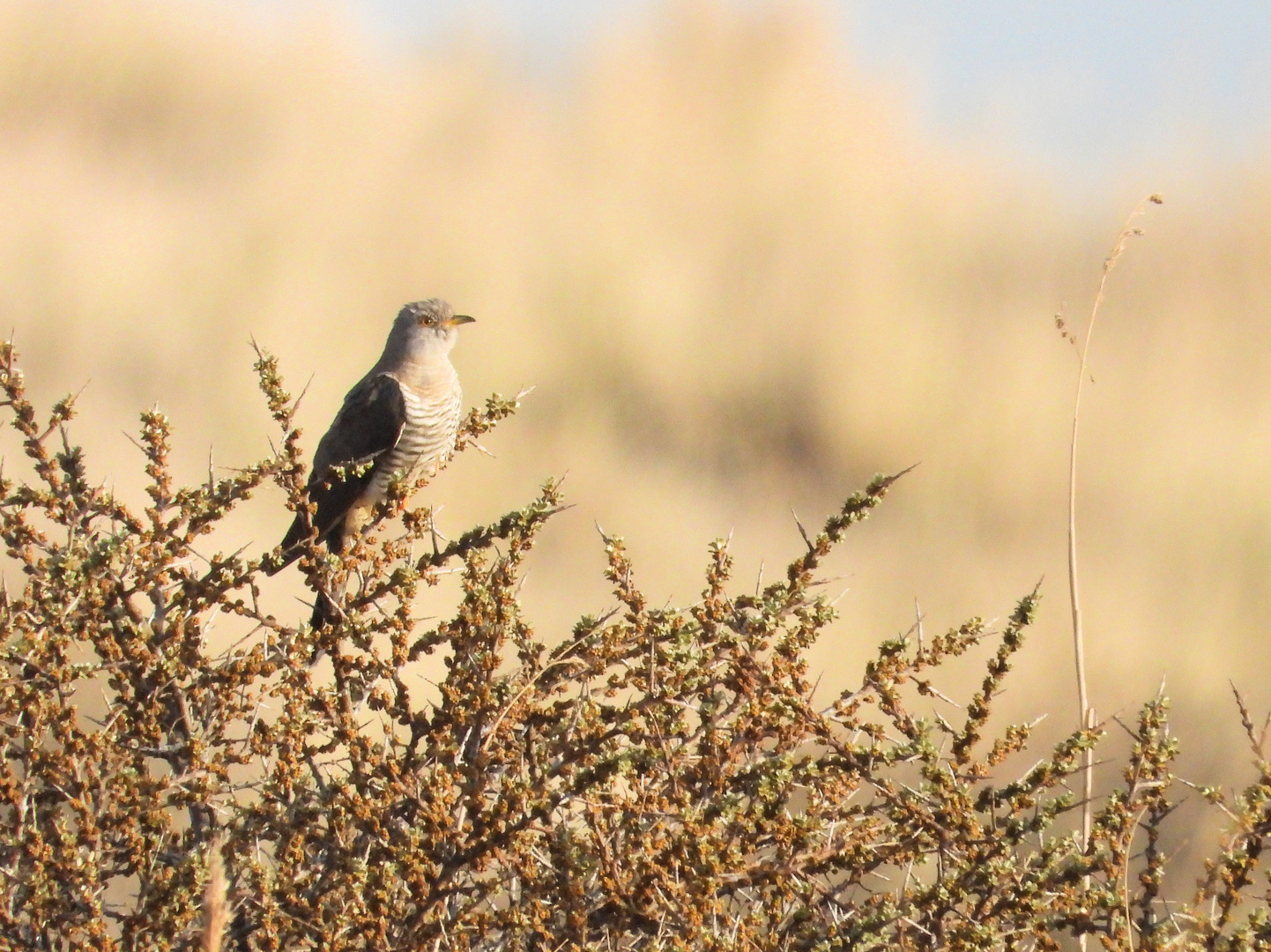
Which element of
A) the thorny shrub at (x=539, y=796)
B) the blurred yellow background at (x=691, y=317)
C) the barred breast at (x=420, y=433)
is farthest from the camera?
the blurred yellow background at (x=691, y=317)

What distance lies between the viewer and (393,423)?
487cm

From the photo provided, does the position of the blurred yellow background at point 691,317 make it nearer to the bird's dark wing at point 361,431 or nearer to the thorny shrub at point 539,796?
the bird's dark wing at point 361,431

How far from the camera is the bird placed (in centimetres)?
470

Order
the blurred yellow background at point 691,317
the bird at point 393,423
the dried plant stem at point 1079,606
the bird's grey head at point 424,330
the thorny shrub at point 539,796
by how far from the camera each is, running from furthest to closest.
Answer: the blurred yellow background at point 691,317 → the bird's grey head at point 424,330 → the bird at point 393,423 → the dried plant stem at point 1079,606 → the thorny shrub at point 539,796

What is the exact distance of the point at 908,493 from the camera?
944 cm

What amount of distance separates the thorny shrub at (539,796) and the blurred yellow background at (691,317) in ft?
14.6

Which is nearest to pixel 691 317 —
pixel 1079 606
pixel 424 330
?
pixel 424 330

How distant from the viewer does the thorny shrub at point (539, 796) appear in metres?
1.90

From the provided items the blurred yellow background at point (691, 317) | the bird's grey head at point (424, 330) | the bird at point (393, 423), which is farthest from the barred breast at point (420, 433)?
the blurred yellow background at point (691, 317)

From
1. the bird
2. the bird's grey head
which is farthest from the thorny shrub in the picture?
the bird's grey head

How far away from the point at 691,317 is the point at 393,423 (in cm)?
713

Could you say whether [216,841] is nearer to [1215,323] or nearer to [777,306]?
[1215,323]

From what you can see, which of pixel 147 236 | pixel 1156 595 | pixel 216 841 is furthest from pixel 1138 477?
pixel 147 236

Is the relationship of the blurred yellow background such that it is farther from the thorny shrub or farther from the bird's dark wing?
the thorny shrub
